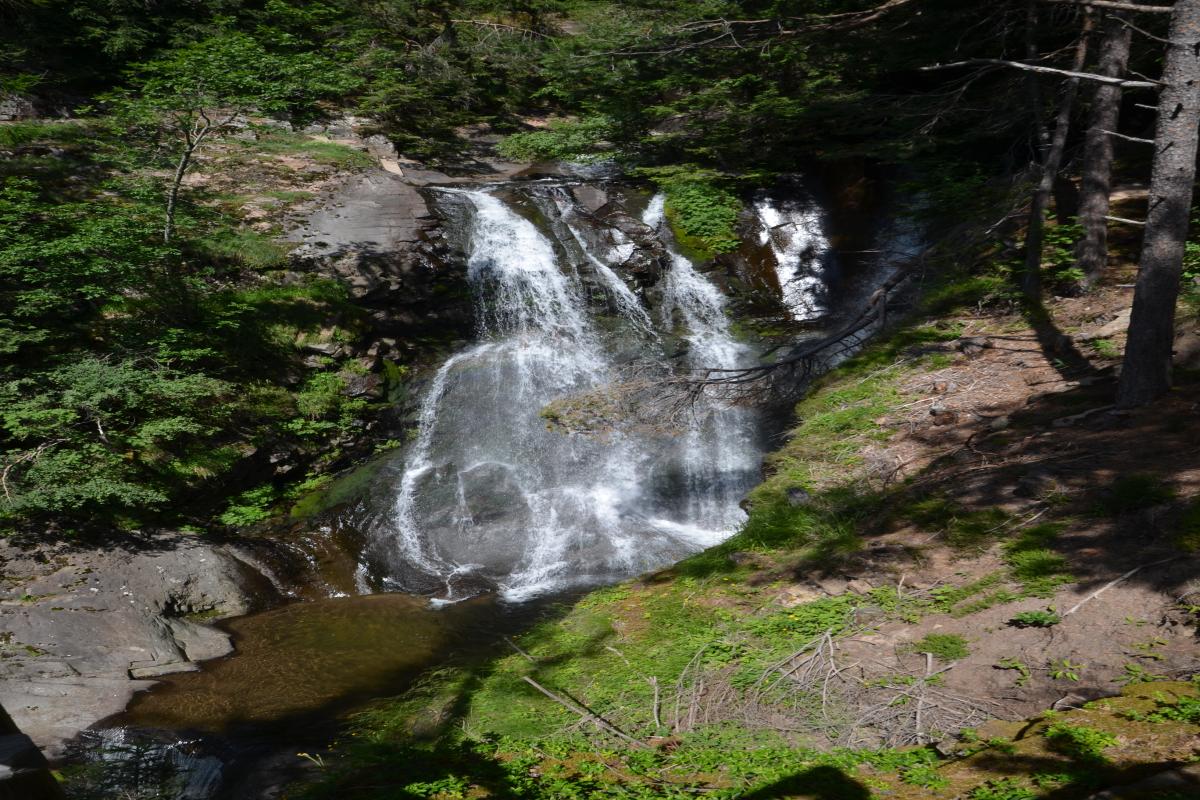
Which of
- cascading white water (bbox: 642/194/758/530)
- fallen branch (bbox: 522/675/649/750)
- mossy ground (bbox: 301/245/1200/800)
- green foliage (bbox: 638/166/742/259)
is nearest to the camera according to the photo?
mossy ground (bbox: 301/245/1200/800)

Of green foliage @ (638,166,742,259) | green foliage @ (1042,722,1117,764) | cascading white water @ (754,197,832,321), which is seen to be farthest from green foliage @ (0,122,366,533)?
green foliage @ (1042,722,1117,764)

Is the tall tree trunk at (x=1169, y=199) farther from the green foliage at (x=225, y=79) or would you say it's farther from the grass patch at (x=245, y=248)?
the grass patch at (x=245, y=248)

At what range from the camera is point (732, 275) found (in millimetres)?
15523

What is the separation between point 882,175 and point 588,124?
24.3 feet

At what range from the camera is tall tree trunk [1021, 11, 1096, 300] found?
353 inches

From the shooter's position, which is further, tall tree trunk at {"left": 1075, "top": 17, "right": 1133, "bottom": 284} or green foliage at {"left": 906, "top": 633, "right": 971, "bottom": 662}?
tall tree trunk at {"left": 1075, "top": 17, "right": 1133, "bottom": 284}

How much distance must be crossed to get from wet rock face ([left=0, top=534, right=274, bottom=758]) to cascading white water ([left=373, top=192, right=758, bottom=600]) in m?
2.09

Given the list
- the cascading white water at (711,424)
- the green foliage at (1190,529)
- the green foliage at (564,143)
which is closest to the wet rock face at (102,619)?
the cascading white water at (711,424)

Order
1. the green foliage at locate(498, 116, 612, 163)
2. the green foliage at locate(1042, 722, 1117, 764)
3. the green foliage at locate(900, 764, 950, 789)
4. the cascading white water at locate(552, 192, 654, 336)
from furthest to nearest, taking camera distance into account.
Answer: the green foliage at locate(498, 116, 612, 163)
the cascading white water at locate(552, 192, 654, 336)
the green foliage at locate(900, 764, 950, 789)
the green foliage at locate(1042, 722, 1117, 764)

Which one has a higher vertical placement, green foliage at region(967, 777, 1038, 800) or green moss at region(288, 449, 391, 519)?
green foliage at region(967, 777, 1038, 800)

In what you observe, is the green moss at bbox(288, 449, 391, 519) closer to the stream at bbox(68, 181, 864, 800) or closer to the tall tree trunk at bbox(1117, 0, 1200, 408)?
the stream at bbox(68, 181, 864, 800)

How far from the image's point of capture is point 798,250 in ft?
52.9

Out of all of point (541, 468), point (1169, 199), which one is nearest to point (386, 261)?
point (541, 468)

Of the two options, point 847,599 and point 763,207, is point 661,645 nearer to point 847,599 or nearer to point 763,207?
point 847,599
